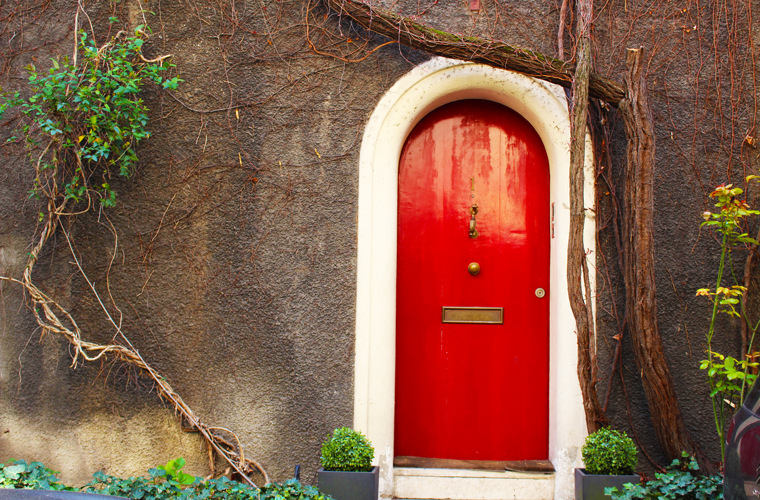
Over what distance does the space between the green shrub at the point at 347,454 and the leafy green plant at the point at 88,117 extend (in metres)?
1.94

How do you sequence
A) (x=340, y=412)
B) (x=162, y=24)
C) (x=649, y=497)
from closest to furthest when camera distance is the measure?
(x=649, y=497) → (x=340, y=412) → (x=162, y=24)

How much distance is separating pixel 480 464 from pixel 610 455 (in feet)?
2.74

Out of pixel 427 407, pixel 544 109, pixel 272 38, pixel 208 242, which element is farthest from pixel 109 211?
pixel 544 109

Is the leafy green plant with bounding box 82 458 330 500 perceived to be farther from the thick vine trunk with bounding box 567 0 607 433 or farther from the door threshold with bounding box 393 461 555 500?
the thick vine trunk with bounding box 567 0 607 433

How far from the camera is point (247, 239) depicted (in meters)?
3.06

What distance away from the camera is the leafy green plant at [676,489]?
7.80 feet

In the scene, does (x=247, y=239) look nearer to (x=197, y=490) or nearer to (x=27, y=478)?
(x=197, y=490)

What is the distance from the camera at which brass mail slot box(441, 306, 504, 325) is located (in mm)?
3145

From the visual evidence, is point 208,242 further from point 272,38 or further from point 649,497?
point 649,497

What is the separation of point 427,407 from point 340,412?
57cm

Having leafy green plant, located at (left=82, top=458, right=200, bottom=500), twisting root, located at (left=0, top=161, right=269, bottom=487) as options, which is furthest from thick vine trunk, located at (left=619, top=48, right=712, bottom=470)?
leafy green plant, located at (left=82, top=458, right=200, bottom=500)

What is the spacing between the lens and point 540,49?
119 inches

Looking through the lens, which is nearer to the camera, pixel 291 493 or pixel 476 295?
pixel 291 493

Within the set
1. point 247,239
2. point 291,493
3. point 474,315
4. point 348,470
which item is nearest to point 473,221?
point 474,315
